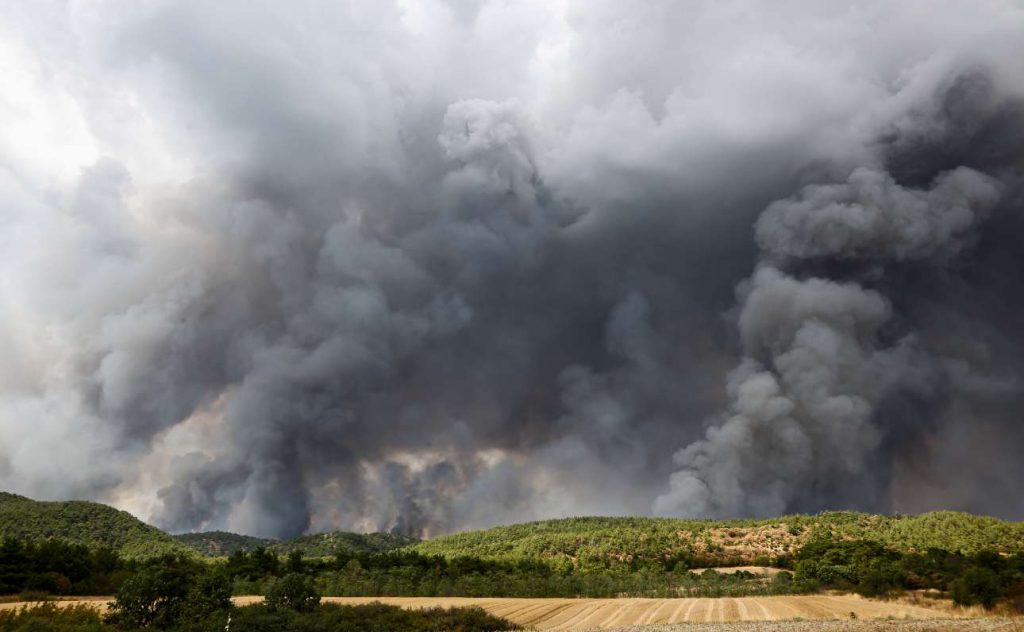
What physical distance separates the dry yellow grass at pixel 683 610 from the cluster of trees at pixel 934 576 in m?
5.75

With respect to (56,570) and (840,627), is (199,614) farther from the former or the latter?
(56,570)

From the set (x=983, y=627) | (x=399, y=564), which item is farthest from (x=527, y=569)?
(x=983, y=627)

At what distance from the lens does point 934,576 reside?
345 feet

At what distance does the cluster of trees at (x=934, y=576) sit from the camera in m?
83.8

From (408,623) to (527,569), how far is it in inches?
3918

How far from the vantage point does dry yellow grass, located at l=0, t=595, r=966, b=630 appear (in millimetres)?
69312

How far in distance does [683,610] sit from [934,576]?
179 ft

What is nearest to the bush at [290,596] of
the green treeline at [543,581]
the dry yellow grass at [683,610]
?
the dry yellow grass at [683,610]

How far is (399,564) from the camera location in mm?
151375

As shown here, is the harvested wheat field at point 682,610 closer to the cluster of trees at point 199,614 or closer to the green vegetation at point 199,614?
the green vegetation at point 199,614

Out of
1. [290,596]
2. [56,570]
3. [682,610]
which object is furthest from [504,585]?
[56,570]

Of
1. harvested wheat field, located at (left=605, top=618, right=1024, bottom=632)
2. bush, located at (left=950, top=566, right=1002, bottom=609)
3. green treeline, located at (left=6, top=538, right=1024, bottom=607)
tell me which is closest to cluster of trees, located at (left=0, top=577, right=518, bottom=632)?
harvested wheat field, located at (left=605, top=618, right=1024, bottom=632)

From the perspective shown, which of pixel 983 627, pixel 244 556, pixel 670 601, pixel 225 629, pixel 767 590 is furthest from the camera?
pixel 244 556

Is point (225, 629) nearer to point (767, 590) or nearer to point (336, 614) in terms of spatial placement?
point (336, 614)
